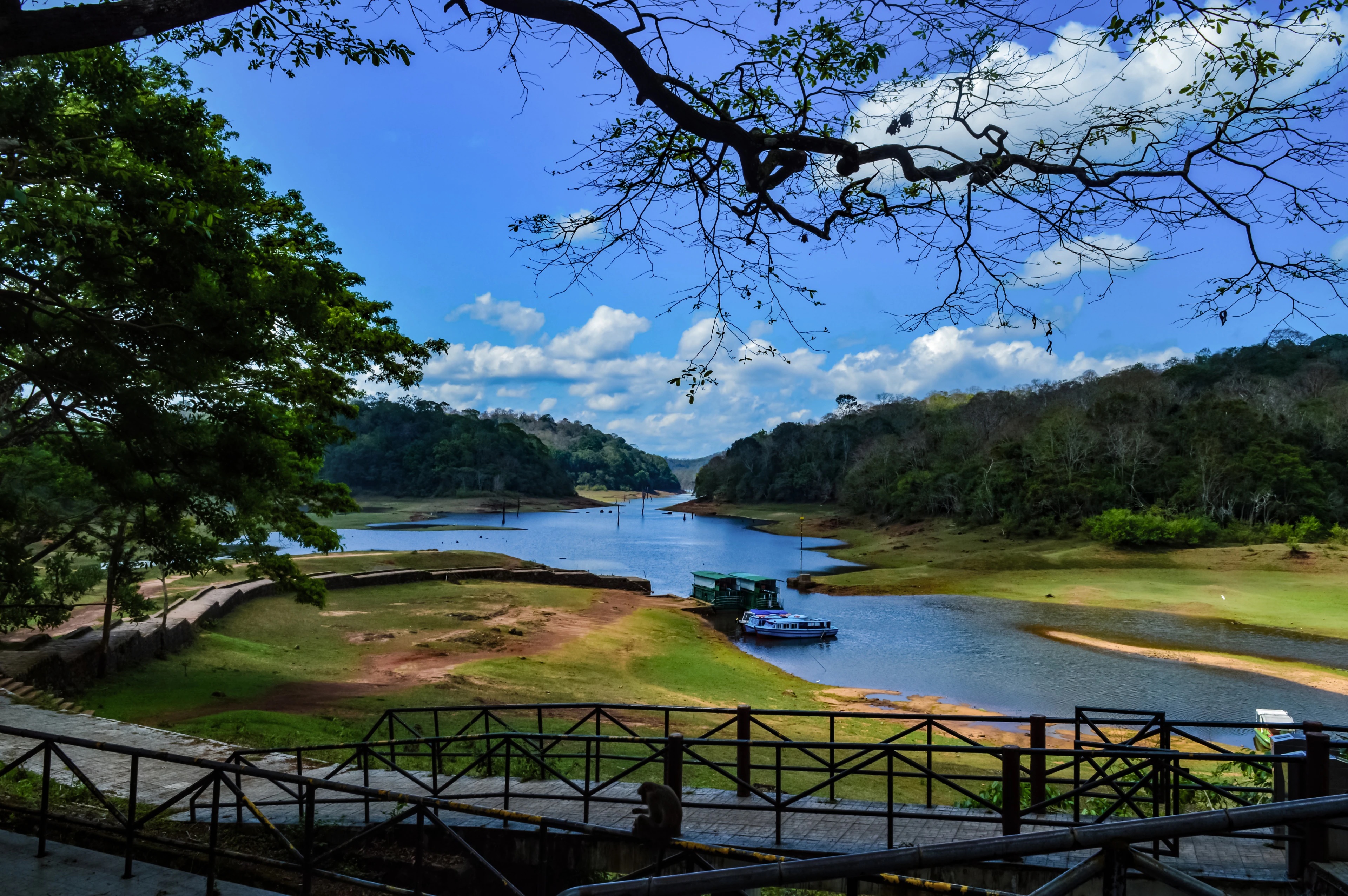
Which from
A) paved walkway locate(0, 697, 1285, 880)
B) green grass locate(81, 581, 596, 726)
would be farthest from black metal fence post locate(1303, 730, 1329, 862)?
green grass locate(81, 581, 596, 726)

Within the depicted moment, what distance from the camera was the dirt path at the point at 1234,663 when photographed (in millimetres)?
26188

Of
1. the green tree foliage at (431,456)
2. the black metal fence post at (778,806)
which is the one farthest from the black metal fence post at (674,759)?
the green tree foliage at (431,456)

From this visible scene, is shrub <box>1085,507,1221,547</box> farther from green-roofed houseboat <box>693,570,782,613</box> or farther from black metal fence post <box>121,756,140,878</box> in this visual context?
black metal fence post <box>121,756,140,878</box>

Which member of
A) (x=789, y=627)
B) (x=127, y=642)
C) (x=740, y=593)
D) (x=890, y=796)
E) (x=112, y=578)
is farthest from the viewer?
(x=740, y=593)

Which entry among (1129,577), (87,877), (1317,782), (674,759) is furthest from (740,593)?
(87,877)

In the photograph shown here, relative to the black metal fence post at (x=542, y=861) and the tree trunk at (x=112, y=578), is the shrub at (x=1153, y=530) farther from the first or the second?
the black metal fence post at (x=542, y=861)

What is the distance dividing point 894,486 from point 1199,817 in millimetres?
91884

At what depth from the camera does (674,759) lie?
745 cm

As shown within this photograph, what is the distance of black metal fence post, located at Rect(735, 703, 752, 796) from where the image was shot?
834 cm

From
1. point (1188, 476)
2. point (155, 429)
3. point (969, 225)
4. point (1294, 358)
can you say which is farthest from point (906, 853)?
point (1294, 358)

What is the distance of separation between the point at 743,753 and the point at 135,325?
27.1 ft

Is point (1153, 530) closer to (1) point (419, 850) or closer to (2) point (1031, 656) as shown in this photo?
(2) point (1031, 656)

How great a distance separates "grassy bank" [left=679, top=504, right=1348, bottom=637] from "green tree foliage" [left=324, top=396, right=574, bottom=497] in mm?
82852

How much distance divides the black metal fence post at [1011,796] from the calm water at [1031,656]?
17.7m
